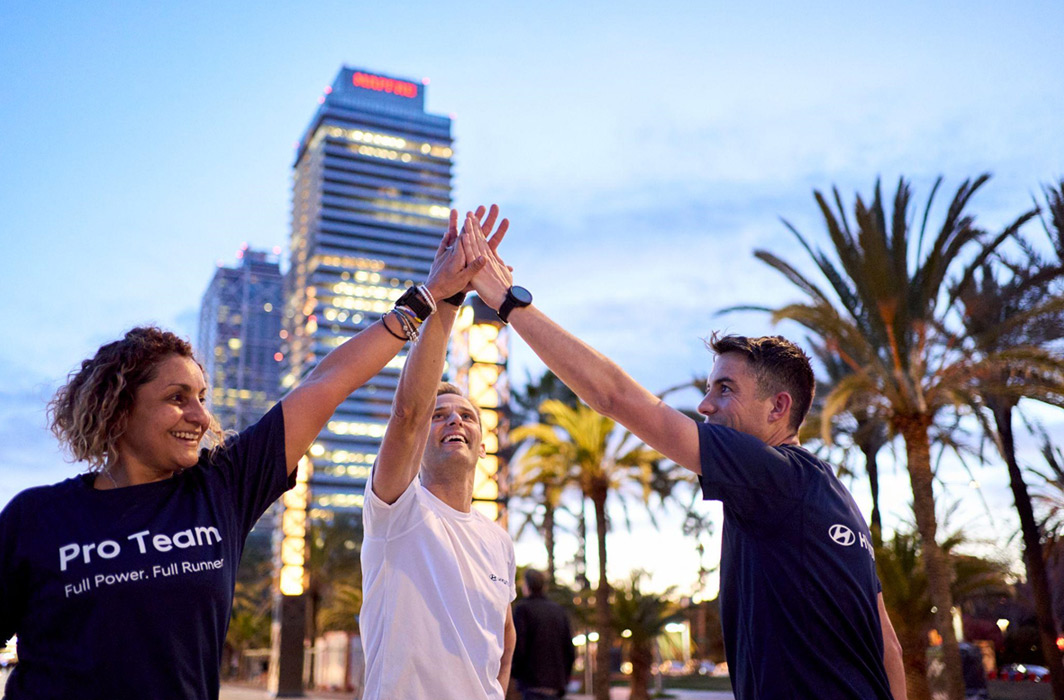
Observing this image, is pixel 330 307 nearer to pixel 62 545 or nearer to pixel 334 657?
pixel 334 657

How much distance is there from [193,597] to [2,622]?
49 centimetres

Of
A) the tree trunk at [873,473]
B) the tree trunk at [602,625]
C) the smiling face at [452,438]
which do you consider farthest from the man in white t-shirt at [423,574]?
the tree trunk at [873,473]

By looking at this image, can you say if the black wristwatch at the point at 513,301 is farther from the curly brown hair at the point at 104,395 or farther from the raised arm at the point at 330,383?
the curly brown hair at the point at 104,395

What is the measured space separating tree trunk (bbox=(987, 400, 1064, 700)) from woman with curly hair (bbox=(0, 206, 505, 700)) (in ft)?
66.3

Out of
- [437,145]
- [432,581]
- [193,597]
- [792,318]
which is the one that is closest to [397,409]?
[432,581]

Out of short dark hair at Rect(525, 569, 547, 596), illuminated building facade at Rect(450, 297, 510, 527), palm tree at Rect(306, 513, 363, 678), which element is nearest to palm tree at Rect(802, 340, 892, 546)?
illuminated building facade at Rect(450, 297, 510, 527)

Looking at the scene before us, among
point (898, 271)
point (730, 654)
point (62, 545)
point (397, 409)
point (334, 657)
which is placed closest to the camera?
point (62, 545)

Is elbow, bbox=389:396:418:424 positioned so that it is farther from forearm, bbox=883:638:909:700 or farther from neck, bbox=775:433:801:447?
forearm, bbox=883:638:909:700

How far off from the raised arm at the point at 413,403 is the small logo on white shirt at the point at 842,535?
152cm

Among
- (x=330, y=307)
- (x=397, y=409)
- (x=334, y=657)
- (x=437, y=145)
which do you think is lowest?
(x=334, y=657)

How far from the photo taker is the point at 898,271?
610 inches

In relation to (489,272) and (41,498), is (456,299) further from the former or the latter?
(41,498)

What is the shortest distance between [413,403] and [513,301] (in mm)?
679

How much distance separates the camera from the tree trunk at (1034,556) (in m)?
19.1
